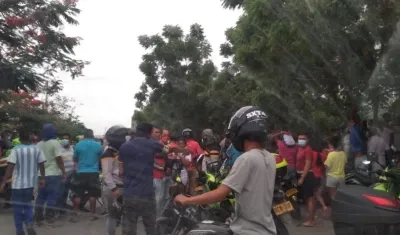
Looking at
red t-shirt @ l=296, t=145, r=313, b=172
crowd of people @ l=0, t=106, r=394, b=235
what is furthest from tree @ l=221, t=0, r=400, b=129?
red t-shirt @ l=296, t=145, r=313, b=172

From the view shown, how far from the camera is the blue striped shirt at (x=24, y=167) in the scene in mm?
8633

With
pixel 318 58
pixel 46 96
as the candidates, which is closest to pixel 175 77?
pixel 46 96

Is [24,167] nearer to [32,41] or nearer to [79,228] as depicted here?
[79,228]

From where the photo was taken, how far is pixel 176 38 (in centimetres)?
2416

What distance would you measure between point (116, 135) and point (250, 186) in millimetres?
4508

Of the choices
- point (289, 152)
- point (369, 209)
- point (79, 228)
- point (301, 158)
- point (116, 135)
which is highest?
point (116, 135)

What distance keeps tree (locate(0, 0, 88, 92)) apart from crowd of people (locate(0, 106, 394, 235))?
7.45 ft

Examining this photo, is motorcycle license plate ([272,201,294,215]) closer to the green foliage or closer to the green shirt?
the green foliage

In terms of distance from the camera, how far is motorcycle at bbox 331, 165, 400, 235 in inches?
255

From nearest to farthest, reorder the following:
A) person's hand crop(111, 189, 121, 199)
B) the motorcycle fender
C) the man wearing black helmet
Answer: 1. the man wearing black helmet
2. the motorcycle fender
3. person's hand crop(111, 189, 121, 199)

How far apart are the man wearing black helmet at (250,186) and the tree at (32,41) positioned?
10.7 m

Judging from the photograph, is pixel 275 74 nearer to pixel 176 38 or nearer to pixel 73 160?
pixel 73 160

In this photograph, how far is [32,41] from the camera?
573 inches

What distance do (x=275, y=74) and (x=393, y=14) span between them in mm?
2983
